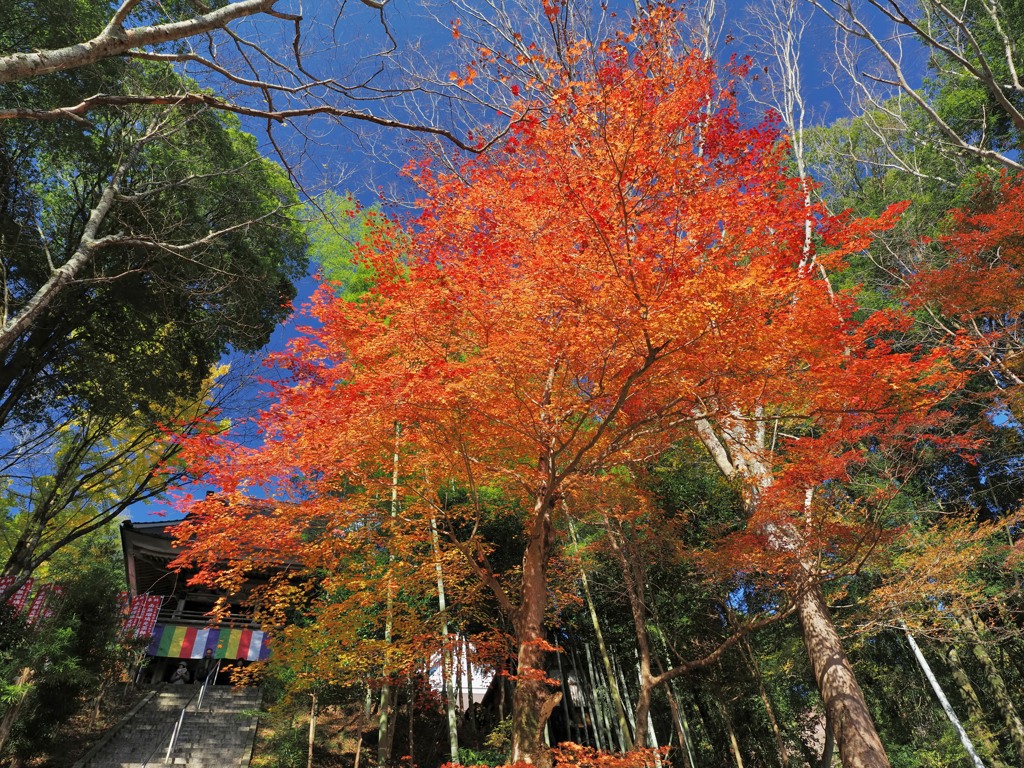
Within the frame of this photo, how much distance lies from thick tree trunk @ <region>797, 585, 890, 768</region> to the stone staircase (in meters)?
8.92

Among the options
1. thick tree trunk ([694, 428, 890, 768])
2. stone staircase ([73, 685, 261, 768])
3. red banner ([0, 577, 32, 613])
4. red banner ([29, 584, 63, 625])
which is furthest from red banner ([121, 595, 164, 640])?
thick tree trunk ([694, 428, 890, 768])

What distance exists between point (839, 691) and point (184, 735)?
11297 mm

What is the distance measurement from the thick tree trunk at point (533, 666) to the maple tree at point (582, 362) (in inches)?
0.9

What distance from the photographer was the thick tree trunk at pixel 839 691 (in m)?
5.80

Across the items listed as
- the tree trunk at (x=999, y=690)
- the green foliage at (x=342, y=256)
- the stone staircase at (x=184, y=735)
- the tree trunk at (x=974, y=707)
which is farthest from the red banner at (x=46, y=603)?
the tree trunk at (x=974, y=707)

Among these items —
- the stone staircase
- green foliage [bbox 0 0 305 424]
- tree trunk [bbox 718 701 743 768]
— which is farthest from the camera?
the stone staircase

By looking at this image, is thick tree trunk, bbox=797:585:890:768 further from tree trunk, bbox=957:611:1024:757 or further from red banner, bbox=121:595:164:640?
red banner, bbox=121:595:164:640

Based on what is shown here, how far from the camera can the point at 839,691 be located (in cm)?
628

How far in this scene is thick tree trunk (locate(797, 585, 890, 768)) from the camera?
19.0ft

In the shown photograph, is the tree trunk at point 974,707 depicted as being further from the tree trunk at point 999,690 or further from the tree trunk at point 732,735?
the tree trunk at point 732,735

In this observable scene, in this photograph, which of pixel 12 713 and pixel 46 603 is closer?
pixel 12 713

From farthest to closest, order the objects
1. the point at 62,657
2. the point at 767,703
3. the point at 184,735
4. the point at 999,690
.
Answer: the point at 999,690 → the point at 184,735 → the point at 767,703 → the point at 62,657

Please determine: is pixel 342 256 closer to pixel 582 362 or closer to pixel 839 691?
pixel 582 362

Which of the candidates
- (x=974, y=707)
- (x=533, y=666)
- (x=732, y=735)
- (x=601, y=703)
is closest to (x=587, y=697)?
(x=601, y=703)
